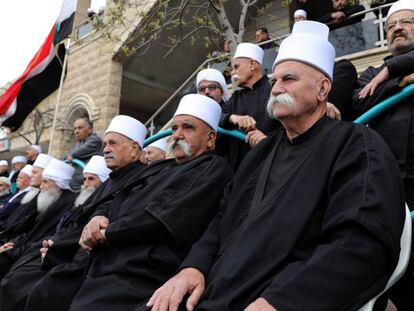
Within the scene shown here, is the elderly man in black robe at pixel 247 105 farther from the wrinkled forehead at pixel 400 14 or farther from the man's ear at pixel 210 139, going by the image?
the wrinkled forehead at pixel 400 14

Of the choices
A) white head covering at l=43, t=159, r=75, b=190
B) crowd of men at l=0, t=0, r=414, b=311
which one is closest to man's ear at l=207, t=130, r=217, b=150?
crowd of men at l=0, t=0, r=414, b=311

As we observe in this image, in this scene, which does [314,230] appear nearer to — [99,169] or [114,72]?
[99,169]

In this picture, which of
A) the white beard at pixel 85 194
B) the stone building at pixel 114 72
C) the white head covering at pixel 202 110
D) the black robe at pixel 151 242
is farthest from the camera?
the stone building at pixel 114 72

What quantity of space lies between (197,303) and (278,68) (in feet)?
4.36

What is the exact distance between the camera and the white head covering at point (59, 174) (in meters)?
5.96

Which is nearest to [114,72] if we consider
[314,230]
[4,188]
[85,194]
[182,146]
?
[4,188]

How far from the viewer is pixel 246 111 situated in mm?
4137

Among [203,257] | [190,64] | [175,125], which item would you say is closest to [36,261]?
[175,125]

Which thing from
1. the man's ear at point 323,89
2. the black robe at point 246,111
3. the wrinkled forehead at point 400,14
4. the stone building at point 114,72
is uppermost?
the man's ear at point 323,89

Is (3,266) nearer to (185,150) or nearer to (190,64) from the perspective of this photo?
(185,150)

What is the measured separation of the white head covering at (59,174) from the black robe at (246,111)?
290 cm

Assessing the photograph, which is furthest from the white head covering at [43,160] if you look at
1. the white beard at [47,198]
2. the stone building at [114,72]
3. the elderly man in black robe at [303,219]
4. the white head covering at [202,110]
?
the stone building at [114,72]

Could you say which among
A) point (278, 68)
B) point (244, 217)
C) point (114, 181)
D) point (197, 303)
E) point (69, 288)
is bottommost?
point (69, 288)

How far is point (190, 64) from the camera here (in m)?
17.5
